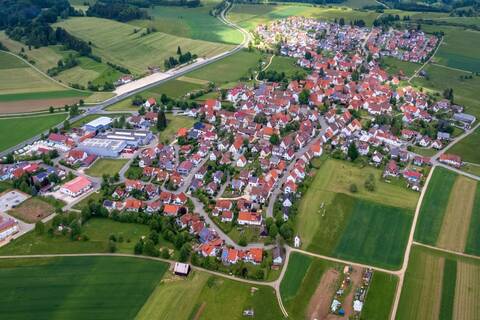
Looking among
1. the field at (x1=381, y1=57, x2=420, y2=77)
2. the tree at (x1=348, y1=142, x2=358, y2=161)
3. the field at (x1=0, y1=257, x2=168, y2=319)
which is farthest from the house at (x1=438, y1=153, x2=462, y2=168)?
the field at (x1=0, y1=257, x2=168, y2=319)

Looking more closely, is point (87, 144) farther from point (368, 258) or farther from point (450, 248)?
A: point (450, 248)

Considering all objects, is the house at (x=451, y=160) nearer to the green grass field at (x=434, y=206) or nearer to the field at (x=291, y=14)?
the green grass field at (x=434, y=206)

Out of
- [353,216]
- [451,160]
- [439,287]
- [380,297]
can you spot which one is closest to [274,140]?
[353,216]

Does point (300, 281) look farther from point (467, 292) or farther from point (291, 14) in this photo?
point (291, 14)

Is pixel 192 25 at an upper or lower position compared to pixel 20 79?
upper

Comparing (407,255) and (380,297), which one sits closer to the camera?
(380,297)

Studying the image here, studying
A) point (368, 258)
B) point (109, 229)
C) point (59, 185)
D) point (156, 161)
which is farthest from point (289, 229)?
point (59, 185)

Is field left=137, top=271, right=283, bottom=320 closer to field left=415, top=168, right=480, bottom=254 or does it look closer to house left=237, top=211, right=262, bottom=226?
house left=237, top=211, right=262, bottom=226
